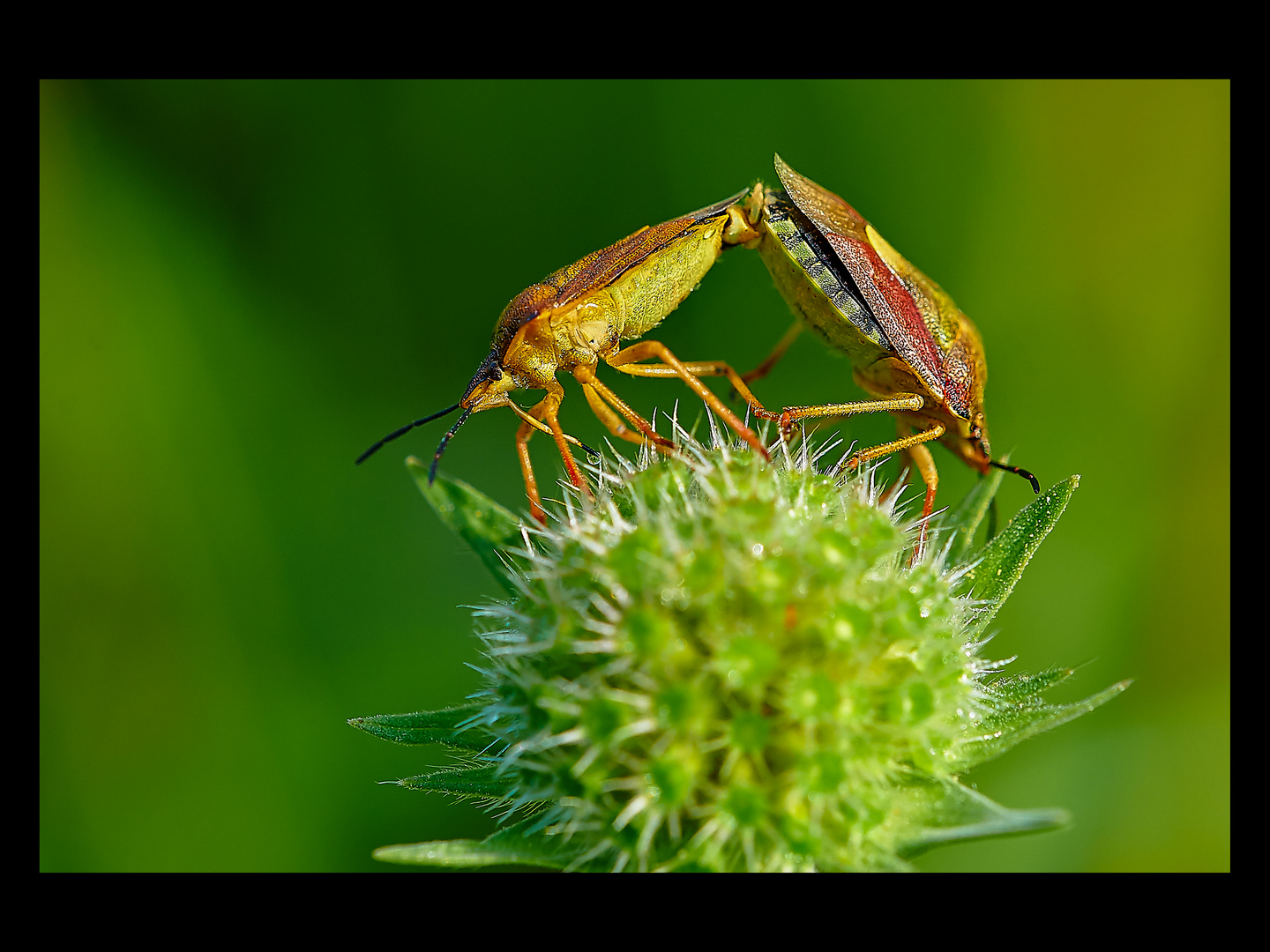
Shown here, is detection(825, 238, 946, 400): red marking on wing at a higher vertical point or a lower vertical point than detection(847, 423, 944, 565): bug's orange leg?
higher

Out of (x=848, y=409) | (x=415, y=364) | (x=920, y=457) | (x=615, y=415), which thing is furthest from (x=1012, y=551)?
(x=415, y=364)

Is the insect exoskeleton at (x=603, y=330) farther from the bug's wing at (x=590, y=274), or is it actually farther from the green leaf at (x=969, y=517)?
the green leaf at (x=969, y=517)

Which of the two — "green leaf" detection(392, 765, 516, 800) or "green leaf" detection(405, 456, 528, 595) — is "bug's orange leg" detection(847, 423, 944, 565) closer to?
"green leaf" detection(405, 456, 528, 595)

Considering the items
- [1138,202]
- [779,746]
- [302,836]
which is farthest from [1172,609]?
[302,836]

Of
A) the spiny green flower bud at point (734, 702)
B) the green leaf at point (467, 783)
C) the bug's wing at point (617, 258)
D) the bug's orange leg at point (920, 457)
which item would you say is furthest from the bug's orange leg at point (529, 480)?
the bug's orange leg at point (920, 457)

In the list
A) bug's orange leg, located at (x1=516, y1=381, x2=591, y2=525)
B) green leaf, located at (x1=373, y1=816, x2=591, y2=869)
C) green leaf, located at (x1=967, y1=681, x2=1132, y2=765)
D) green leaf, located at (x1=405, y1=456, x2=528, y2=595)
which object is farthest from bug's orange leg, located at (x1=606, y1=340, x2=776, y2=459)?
green leaf, located at (x1=373, y1=816, x2=591, y2=869)

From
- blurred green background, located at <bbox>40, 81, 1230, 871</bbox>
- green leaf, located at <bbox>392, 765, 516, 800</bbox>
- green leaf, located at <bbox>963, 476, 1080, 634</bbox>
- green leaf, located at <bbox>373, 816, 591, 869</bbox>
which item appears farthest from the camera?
blurred green background, located at <bbox>40, 81, 1230, 871</bbox>

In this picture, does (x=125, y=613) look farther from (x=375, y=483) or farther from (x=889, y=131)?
(x=889, y=131)
